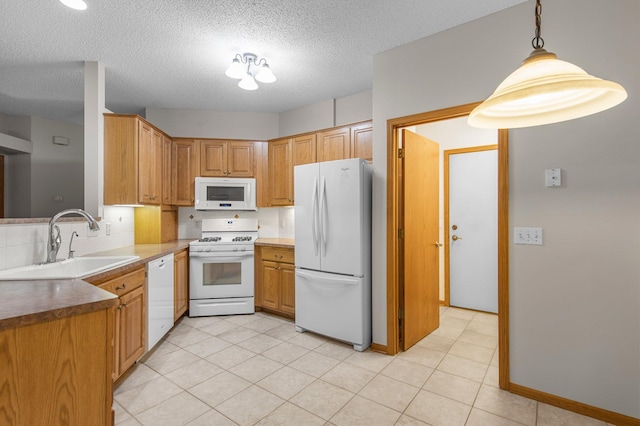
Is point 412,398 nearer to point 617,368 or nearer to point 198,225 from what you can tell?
point 617,368

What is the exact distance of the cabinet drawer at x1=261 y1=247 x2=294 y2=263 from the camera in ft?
11.4

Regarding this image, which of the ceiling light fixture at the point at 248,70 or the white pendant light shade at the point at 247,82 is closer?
the ceiling light fixture at the point at 248,70

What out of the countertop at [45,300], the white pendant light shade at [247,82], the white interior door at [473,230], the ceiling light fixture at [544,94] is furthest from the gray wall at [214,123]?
the ceiling light fixture at [544,94]

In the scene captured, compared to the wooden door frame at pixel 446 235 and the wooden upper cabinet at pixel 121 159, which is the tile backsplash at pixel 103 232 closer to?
the wooden upper cabinet at pixel 121 159

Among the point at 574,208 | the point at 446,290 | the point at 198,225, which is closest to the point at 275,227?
the point at 198,225

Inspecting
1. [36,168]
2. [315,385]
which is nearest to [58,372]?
[315,385]

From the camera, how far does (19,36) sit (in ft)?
7.88

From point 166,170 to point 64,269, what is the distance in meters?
1.86

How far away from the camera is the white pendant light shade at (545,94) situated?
Answer: 0.84m

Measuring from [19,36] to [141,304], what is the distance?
238 cm

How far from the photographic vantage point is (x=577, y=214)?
1.86 m

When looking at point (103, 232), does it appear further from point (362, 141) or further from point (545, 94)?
point (545, 94)

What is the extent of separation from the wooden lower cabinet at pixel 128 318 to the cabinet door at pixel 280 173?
1916 millimetres

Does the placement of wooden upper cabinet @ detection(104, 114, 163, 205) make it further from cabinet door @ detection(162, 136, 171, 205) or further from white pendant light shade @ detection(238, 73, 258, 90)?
white pendant light shade @ detection(238, 73, 258, 90)
